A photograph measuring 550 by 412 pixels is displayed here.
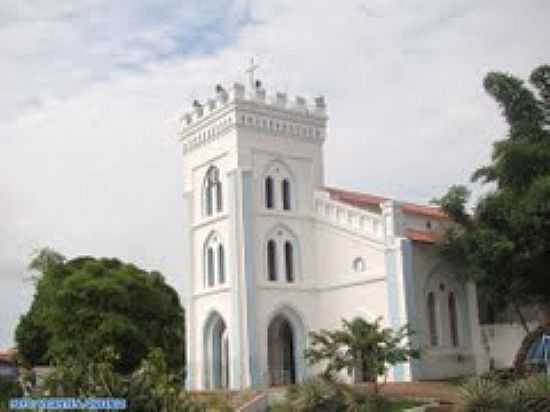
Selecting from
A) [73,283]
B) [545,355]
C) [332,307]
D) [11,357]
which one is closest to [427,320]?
[332,307]

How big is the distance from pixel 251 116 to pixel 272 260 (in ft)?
22.4

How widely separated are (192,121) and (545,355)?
810 inches

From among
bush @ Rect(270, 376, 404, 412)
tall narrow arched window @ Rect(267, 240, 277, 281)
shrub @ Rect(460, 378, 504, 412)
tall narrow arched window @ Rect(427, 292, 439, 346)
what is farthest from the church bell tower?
shrub @ Rect(460, 378, 504, 412)

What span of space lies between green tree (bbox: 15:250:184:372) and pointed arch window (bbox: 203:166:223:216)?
474 centimetres

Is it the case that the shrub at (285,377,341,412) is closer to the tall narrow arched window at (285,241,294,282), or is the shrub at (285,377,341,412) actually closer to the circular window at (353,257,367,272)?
the circular window at (353,257,367,272)

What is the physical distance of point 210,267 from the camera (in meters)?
42.8

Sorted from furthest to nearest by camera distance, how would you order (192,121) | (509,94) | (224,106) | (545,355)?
(192,121)
(224,106)
(509,94)
(545,355)

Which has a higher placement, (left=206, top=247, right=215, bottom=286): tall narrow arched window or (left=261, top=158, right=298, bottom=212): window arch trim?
(left=261, top=158, right=298, bottom=212): window arch trim

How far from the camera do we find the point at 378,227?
39250mm

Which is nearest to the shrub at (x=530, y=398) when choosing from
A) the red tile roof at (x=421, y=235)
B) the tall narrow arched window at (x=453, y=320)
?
the red tile roof at (x=421, y=235)

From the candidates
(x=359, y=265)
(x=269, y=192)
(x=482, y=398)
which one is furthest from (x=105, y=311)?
(x=482, y=398)

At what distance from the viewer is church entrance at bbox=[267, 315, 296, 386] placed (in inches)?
1641

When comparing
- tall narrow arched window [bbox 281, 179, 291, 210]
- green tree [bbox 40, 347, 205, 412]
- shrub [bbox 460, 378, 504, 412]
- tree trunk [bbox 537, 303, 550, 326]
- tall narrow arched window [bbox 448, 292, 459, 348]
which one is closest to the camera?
green tree [bbox 40, 347, 205, 412]

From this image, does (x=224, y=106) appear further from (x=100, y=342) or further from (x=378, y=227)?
(x=100, y=342)
